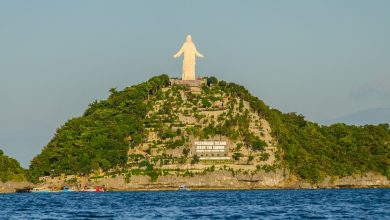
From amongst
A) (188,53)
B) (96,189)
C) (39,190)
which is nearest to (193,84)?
(188,53)

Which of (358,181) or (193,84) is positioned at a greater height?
(193,84)

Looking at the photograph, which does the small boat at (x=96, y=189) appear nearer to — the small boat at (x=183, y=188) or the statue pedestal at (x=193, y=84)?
the small boat at (x=183, y=188)

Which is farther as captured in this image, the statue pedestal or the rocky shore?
the statue pedestal

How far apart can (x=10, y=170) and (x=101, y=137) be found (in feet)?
59.7

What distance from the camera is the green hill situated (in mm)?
178875

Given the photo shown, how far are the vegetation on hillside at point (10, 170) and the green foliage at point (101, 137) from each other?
3.48 m

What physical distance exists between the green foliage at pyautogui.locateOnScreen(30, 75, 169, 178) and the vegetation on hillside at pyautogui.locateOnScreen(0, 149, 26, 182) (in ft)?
11.4

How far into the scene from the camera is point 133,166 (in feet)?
586

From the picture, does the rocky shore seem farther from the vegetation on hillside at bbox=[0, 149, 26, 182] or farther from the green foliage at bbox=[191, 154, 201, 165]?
the green foliage at bbox=[191, 154, 201, 165]

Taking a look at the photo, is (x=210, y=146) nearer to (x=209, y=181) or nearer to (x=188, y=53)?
(x=209, y=181)

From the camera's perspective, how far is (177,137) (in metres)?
183

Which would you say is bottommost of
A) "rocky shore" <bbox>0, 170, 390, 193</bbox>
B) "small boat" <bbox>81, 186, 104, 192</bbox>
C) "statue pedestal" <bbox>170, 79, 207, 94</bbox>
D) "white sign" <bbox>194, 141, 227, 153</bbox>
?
"small boat" <bbox>81, 186, 104, 192</bbox>

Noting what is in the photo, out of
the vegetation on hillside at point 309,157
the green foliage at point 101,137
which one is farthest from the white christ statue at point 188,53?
the vegetation on hillside at point 309,157

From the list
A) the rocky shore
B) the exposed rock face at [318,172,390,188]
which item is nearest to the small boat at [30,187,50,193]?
the rocky shore
